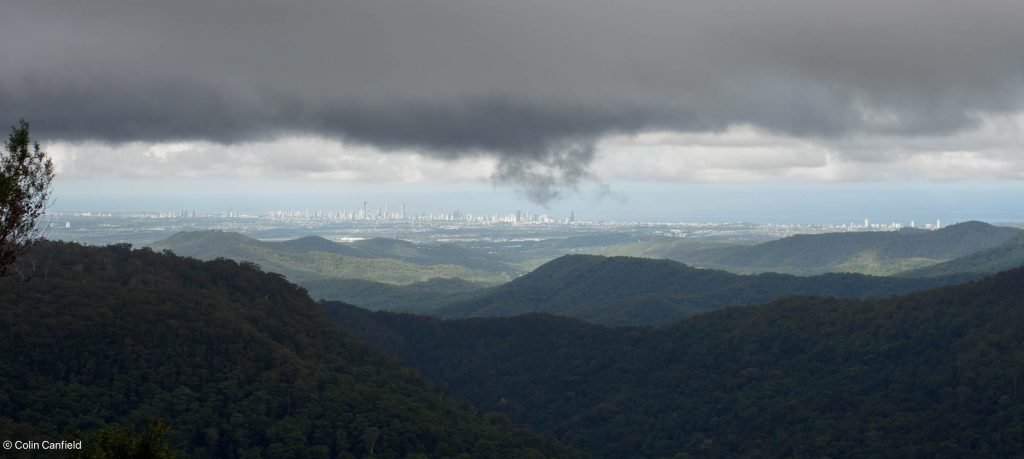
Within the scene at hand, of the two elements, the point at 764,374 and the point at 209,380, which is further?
the point at 764,374

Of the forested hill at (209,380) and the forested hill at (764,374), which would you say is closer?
the forested hill at (209,380)

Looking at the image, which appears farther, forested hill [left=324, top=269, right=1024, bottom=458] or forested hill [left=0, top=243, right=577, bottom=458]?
forested hill [left=324, top=269, right=1024, bottom=458]

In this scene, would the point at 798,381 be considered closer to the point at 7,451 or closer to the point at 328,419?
the point at 328,419

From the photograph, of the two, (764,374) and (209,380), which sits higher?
(209,380)
